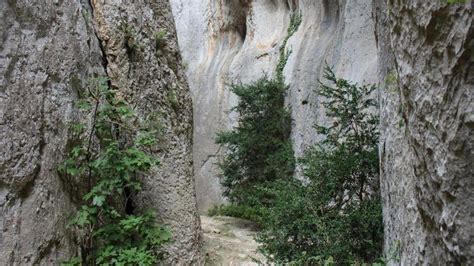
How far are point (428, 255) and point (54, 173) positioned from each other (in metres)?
3.29

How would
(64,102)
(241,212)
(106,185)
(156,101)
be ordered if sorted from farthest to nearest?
(241,212) < (156,101) < (64,102) < (106,185)

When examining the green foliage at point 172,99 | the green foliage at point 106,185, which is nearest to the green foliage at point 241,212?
the green foliage at point 172,99

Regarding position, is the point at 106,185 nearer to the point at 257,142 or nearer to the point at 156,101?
the point at 156,101

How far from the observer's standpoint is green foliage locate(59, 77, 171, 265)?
4266 millimetres

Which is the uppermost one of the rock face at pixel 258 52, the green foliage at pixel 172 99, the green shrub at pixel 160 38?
the rock face at pixel 258 52

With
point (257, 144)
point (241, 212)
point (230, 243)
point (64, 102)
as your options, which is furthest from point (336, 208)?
point (257, 144)

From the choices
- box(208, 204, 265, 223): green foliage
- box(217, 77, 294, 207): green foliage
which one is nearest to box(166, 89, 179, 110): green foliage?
box(208, 204, 265, 223): green foliage

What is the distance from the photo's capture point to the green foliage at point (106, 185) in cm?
427

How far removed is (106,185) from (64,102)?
952 millimetres

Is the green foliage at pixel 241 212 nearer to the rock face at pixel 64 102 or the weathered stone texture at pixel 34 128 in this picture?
the rock face at pixel 64 102

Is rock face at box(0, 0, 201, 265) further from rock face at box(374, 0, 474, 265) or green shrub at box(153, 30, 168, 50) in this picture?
rock face at box(374, 0, 474, 265)

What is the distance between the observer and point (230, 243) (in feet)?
23.2

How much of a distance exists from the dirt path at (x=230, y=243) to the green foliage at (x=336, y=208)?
0.52 m

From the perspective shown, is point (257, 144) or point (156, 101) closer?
point (156, 101)
